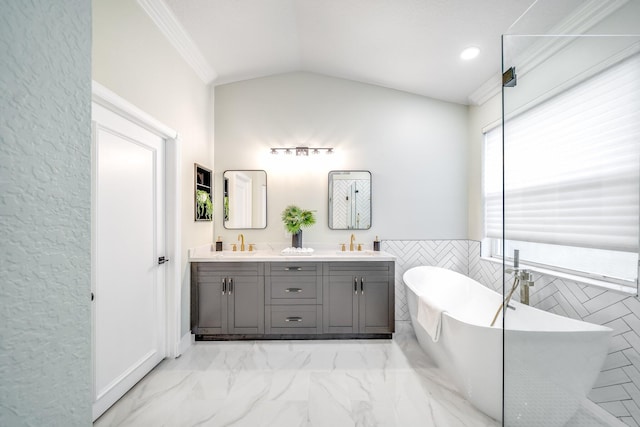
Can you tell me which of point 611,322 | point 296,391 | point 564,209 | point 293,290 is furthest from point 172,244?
point 611,322

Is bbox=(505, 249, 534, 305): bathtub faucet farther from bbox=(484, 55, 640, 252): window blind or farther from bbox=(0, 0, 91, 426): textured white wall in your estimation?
bbox=(0, 0, 91, 426): textured white wall

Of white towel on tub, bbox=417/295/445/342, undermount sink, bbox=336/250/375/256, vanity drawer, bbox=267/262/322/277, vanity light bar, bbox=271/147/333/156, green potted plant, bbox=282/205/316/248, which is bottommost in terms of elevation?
white towel on tub, bbox=417/295/445/342

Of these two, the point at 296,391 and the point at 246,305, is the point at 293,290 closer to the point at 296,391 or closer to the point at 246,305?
the point at 246,305

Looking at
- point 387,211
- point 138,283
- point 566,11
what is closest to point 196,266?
point 138,283

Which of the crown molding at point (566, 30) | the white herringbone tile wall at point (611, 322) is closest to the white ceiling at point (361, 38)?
the crown molding at point (566, 30)

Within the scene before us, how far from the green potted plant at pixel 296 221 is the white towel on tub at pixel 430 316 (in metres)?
1.42

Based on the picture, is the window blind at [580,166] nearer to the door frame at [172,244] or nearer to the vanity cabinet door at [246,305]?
the vanity cabinet door at [246,305]

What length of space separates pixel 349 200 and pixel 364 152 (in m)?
0.60

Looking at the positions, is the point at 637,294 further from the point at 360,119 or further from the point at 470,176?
the point at 360,119

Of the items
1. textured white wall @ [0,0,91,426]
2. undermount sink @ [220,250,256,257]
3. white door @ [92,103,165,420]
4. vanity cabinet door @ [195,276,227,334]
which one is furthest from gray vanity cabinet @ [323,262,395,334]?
textured white wall @ [0,0,91,426]

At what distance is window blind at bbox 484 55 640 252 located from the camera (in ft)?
3.17

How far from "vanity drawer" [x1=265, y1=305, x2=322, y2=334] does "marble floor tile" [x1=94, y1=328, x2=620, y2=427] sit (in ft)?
0.51

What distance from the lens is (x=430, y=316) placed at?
85.4 inches

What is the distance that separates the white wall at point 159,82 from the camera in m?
1.71
